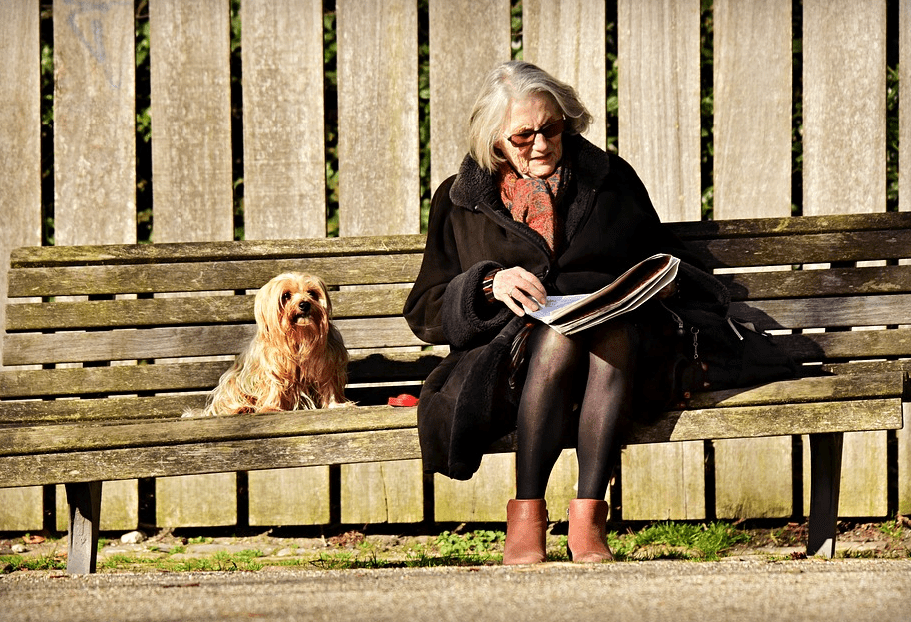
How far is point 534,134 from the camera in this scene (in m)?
3.63

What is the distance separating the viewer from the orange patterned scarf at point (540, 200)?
359 cm

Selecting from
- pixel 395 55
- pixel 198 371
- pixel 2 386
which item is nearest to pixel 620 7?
pixel 395 55

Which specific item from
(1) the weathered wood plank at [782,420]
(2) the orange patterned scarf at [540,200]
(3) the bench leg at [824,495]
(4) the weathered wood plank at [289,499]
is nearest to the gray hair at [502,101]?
(2) the orange patterned scarf at [540,200]

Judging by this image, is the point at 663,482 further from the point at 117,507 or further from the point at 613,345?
the point at 117,507

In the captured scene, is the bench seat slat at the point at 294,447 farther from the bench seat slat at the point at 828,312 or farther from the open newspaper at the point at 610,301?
the bench seat slat at the point at 828,312

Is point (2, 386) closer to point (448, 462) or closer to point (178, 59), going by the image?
point (178, 59)

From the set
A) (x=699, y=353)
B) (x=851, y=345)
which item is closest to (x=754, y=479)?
(x=851, y=345)

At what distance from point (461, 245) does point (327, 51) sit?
1.33 metres

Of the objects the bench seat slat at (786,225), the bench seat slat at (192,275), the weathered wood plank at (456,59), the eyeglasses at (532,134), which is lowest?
the bench seat slat at (192,275)

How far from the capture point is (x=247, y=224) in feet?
14.8

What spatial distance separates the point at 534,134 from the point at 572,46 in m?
1.00

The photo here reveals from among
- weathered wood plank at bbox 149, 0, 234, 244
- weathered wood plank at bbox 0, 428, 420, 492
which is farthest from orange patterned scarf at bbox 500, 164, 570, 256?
weathered wood plank at bbox 149, 0, 234, 244

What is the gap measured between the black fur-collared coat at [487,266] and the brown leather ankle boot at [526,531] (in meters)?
0.19

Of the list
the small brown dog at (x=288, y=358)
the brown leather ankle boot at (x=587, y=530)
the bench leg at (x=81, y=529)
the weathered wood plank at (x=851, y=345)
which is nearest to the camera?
the brown leather ankle boot at (x=587, y=530)
